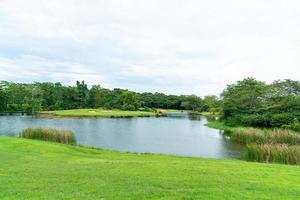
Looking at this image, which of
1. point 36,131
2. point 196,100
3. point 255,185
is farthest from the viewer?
point 196,100

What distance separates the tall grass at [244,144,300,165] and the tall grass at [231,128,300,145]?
8.05 metres

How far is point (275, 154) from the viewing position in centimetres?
1972

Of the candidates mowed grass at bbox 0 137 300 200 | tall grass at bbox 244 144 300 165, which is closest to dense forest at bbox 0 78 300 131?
tall grass at bbox 244 144 300 165

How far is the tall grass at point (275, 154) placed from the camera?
62.6 feet

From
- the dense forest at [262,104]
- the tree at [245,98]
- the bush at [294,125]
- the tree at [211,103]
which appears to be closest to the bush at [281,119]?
the dense forest at [262,104]

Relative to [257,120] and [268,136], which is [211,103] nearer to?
[257,120]

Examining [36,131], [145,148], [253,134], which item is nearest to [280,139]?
[253,134]

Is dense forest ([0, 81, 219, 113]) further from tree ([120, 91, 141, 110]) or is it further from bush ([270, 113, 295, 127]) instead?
bush ([270, 113, 295, 127])

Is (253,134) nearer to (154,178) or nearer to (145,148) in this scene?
(145,148)

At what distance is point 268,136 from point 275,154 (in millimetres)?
12425

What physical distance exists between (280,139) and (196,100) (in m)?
105

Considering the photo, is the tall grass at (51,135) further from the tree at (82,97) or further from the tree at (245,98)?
the tree at (82,97)

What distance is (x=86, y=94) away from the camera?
107562 mm

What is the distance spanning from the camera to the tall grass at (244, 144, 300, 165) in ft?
62.6
